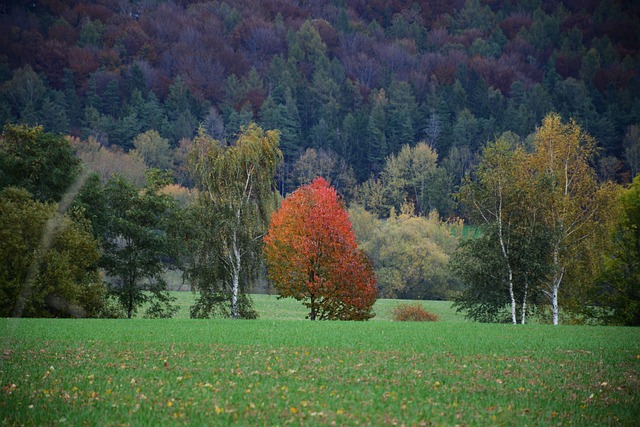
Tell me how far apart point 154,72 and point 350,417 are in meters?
164

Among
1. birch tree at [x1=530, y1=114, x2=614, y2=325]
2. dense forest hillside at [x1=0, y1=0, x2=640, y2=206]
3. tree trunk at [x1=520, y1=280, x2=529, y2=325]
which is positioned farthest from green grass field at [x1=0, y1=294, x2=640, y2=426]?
dense forest hillside at [x1=0, y1=0, x2=640, y2=206]

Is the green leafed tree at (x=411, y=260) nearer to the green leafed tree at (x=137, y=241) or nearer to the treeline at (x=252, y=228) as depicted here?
the treeline at (x=252, y=228)

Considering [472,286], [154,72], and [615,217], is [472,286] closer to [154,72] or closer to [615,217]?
[615,217]

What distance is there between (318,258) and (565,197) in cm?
1533

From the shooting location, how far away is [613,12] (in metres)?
197

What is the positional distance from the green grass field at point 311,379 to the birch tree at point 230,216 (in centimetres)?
1423

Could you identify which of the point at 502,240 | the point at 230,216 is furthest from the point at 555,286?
the point at 230,216

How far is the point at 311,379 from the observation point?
14.2m

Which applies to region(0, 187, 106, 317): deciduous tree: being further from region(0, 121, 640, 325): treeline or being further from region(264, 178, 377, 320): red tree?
region(264, 178, 377, 320): red tree

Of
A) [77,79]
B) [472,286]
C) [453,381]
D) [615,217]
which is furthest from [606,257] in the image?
[77,79]

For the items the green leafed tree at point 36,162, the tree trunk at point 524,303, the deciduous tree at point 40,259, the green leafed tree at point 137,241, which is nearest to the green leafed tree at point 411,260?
the tree trunk at point 524,303

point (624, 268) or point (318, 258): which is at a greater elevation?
point (318, 258)

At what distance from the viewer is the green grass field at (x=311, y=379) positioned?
11.1 m

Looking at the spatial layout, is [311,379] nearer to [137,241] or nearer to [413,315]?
[137,241]
